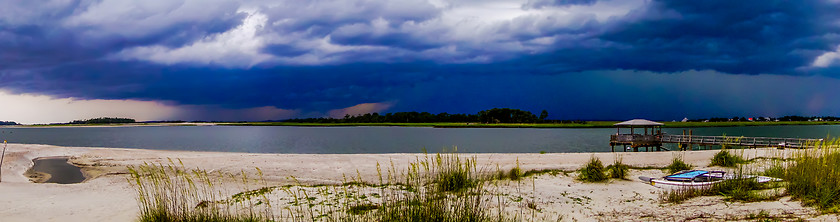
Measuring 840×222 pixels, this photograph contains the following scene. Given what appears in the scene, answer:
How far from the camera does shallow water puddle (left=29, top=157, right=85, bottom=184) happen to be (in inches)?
812

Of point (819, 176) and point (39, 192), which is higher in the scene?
point (819, 176)

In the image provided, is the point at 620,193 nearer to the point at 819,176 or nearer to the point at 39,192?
the point at 819,176

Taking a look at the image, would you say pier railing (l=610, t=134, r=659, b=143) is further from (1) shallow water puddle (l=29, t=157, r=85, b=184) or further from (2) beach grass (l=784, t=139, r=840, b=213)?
(1) shallow water puddle (l=29, t=157, r=85, b=184)

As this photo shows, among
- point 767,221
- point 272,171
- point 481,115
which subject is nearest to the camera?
point 767,221

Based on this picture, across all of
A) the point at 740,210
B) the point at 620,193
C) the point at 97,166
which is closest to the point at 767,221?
the point at 740,210

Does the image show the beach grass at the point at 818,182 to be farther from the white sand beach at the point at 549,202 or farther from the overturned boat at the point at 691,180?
the overturned boat at the point at 691,180

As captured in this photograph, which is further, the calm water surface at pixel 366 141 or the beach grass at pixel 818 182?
the calm water surface at pixel 366 141

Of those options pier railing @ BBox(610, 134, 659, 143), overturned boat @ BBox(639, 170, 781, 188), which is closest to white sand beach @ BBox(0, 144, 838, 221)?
overturned boat @ BBox(639, 170, 781, 188)

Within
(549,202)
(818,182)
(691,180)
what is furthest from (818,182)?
(549,202)

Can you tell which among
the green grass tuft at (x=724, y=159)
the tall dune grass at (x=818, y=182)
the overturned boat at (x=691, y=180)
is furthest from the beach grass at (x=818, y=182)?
the green grass tuft at (x=724, y=159)

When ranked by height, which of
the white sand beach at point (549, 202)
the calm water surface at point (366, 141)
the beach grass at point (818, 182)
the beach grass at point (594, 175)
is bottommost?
the calm water surface at point (366, 141)

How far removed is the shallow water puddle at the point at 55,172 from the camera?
67.7ft

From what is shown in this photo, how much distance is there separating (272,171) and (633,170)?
1528cm

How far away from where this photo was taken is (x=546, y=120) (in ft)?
584
